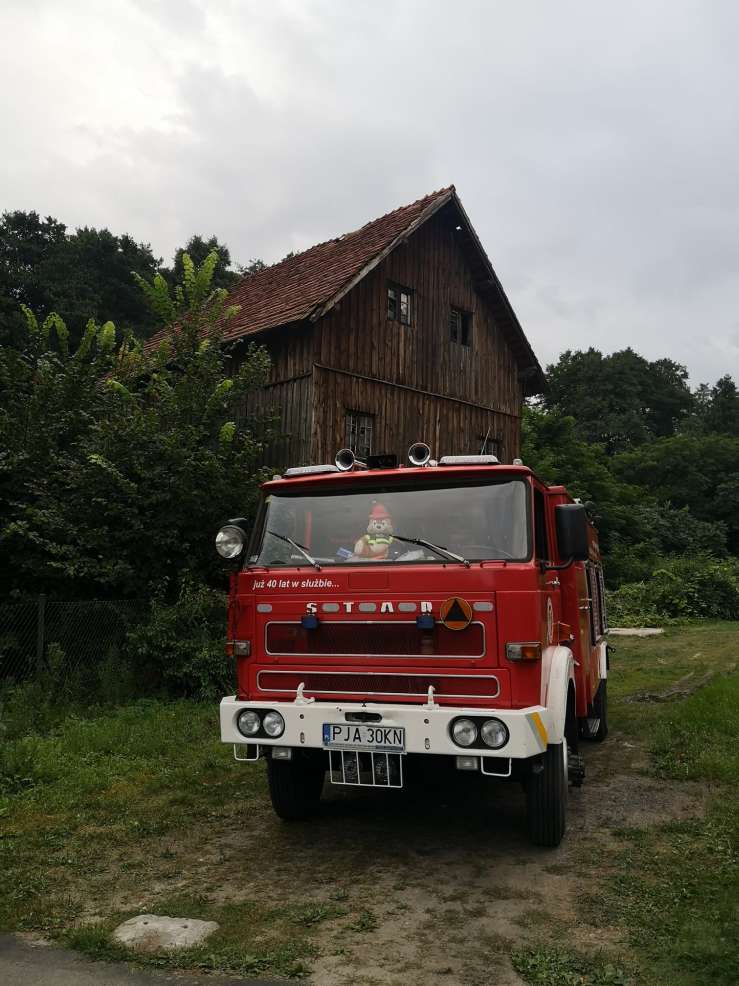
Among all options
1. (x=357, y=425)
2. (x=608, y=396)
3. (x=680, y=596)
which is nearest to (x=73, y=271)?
(x=357, y=425)

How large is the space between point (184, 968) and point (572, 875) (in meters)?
2.29

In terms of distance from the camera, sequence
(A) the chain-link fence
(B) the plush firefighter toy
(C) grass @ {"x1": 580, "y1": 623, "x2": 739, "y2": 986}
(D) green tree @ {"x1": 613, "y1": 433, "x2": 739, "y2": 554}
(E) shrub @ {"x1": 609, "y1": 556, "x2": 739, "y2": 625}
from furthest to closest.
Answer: (D) green tree @ {"x1": 613, "y1": 433, "x2": 739, "y2": 554}, (E) shrub @ {"x1": 609, "y1": 556, "x2": 739, "y2": 625}, (A) the chain-link fence, (B) the plush firefighter toy, (C) grass @ {"x1": 580, "y1": 623, "x2": 739, "y2": 986}

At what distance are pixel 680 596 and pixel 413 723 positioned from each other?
2011cm

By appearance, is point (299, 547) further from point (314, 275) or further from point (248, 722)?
point (314, 275)

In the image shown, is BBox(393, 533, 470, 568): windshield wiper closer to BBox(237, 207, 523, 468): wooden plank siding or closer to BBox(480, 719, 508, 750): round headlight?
BBox(480, 719, 508, 750): round headlight

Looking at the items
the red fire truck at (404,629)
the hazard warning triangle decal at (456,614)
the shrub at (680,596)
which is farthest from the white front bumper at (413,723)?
the shrub at (680,596)

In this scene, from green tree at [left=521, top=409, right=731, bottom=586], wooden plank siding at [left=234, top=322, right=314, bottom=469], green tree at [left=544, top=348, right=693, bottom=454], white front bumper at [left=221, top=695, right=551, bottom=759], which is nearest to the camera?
white front bumper at [left=221, top=695, right=551, bottom=759]

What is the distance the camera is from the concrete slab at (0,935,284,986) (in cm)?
358

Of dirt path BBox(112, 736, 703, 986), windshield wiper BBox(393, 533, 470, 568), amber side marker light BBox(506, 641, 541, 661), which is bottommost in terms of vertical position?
dirt path BBox(112, 736, 703, 986)

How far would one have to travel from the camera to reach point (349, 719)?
16.1 ft

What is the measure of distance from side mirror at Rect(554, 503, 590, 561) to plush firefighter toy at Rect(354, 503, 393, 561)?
1.09 meters

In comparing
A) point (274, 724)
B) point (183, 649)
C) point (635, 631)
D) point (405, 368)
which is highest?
point (405, 368)

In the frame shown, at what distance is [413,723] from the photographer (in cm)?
475

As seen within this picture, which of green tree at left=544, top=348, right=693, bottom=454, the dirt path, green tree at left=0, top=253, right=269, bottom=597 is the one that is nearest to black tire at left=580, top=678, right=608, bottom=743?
the dirt path
